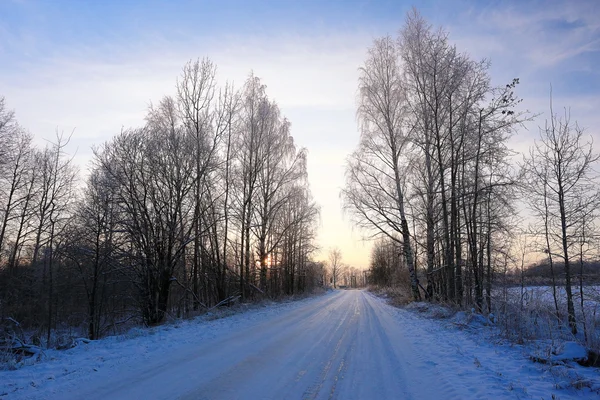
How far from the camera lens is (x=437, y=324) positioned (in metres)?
11.0

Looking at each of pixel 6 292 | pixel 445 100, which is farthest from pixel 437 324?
pixel 6 292

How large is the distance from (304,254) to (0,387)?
117ft

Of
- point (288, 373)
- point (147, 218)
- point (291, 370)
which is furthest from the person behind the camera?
point (147, 218)

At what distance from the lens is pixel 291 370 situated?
5328 mm

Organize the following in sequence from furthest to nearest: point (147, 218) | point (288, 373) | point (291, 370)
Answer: point (147, 218)
point (291, 370)
point (288, 373)

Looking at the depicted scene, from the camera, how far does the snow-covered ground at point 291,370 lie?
14.3 ft

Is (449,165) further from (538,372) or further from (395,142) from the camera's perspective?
(538,372)

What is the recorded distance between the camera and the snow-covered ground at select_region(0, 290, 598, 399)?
14.3ft

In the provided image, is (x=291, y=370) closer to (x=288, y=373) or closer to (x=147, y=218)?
(x=288, y=373)

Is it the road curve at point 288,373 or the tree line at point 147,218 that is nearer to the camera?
the road curve at point 288,373

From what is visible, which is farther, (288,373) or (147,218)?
(147,218)

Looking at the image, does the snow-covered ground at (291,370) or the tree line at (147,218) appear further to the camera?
the tree line at (147,218)

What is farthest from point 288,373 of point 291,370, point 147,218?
point 147,218

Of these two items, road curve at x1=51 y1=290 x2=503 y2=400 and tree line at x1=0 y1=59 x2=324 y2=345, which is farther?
tree line at x1=0 y1=59 x2=324 y2=345
